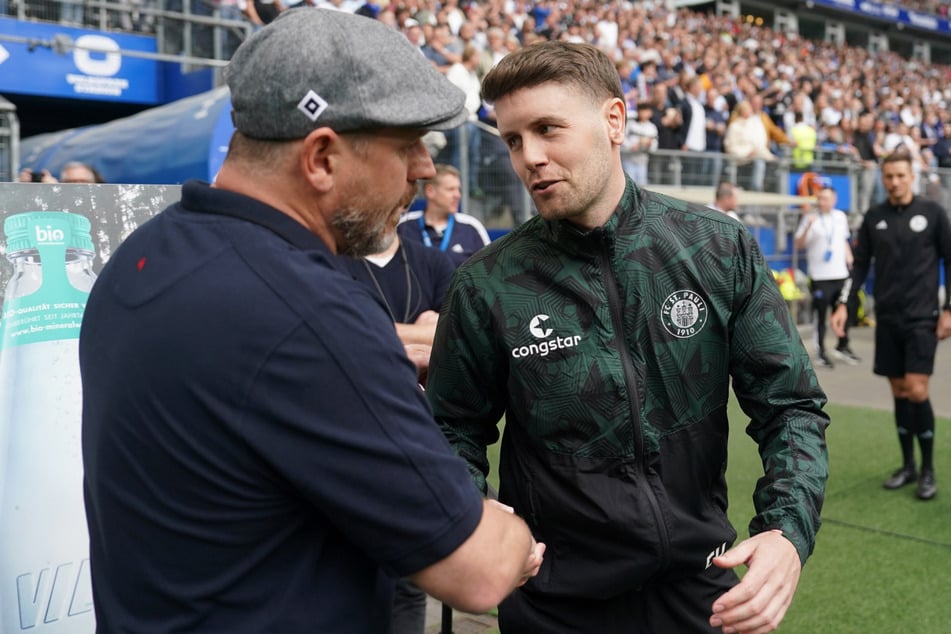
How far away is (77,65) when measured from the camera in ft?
35.9

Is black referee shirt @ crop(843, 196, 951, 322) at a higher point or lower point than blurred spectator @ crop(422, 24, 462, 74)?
lower

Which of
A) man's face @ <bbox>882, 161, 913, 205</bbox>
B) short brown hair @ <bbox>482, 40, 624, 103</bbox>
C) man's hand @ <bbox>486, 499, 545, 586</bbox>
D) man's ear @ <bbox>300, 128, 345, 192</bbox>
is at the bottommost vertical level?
man's hand @ <bbox>486, 499, 545, 586</bbox>

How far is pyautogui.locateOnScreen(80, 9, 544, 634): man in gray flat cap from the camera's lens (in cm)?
116

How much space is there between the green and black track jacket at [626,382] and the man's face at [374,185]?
61 cm

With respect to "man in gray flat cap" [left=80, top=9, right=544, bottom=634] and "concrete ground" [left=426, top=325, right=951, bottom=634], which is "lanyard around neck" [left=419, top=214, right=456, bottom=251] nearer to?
"man in gray flat cap" [left=80, top=9, right=544, bottom=634]

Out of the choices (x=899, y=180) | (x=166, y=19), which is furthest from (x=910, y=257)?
(x=166, y=19)

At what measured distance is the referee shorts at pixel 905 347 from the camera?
19.0ft

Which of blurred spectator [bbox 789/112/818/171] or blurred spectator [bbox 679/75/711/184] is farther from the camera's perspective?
blurred spectator [bbox 789/112/818/171]

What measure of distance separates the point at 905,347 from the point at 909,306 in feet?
0.85

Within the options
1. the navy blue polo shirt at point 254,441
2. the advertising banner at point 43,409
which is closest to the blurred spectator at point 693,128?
the advertising banner at point 43,409

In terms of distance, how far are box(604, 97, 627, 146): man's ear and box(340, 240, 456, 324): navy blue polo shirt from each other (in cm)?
181

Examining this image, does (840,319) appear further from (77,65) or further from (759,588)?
(77,65)

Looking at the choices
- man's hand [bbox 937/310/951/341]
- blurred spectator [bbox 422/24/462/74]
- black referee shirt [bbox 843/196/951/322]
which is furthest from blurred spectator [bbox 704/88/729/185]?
man's hand [bbox 937/310/951/341]

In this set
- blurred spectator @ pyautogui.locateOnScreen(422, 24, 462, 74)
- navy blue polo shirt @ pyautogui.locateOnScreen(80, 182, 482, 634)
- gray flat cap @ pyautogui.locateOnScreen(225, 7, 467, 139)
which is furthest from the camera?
blurred spectator @ pyautogui.locateOnScreen(422, 24, 462, 74)
